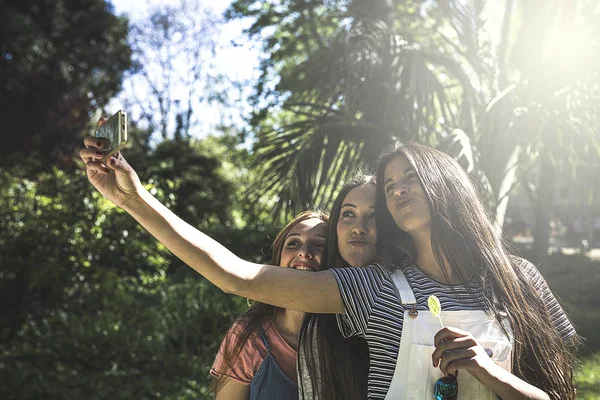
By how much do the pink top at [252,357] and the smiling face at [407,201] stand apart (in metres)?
0.74

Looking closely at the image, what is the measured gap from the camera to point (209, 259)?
161 centimetres

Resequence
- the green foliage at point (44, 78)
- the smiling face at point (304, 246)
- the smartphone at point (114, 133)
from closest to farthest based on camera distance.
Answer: the smartphone at point (114, 133) → the smiling face at point (304, 246) → the green foliage at point (44, 78)

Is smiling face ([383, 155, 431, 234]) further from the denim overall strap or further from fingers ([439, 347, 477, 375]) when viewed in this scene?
the denim overall strap

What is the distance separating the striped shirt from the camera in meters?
1.62

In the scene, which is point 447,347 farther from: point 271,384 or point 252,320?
point 252,320

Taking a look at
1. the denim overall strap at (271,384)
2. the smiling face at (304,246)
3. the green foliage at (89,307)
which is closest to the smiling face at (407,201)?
the smiling face at (304,246)

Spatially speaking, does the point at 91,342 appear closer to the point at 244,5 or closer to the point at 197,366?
the point at 197,366

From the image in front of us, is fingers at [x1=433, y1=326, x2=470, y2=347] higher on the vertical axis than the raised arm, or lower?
lower

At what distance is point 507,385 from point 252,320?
109 cm

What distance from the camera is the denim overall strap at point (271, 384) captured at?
2.18 m

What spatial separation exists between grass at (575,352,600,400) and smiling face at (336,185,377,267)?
12.9ft

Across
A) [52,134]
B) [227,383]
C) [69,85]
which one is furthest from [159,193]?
[69,85]

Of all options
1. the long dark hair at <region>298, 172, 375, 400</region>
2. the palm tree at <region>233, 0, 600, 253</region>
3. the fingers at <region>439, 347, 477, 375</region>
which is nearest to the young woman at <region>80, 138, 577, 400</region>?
the fingers at <region>439, 347, 477, 375</region>

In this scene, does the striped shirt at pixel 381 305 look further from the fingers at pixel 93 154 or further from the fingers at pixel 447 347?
the fingers at pixel 93 154
